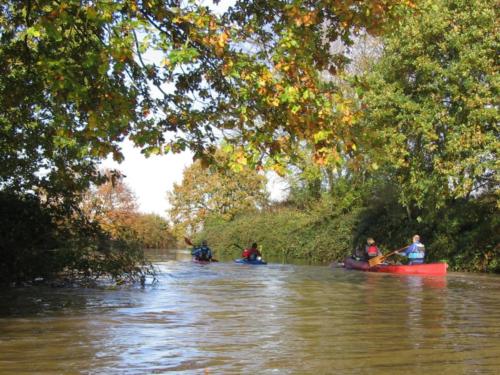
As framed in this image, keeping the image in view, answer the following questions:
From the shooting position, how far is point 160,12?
26.2ft

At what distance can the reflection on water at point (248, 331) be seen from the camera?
6641mm

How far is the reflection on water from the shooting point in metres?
6.64

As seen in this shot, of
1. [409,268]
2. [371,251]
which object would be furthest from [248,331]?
[371,251]

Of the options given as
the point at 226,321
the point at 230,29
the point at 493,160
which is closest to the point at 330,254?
the point at 493,160

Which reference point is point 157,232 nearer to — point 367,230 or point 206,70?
point 367,230

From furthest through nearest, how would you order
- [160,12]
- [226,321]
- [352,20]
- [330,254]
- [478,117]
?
[330,254], [478,117], [226,321], [352,20], [160,12]

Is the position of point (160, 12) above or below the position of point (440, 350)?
above

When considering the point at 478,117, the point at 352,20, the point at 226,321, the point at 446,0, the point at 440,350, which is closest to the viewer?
the point at 440,350

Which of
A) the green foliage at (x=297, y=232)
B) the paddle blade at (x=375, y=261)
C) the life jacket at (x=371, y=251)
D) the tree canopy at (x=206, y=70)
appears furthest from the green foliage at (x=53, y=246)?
the green foliage at (x=297, y=232)

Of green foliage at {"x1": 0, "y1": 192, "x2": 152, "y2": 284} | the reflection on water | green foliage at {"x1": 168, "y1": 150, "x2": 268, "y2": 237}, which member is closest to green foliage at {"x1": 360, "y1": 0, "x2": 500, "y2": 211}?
the reflection on water

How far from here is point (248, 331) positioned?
29.0ft

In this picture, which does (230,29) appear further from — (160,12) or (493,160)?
(493,160)

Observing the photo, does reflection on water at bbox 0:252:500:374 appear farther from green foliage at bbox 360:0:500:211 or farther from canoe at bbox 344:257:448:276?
green foliage at bbox 360:0:500:211

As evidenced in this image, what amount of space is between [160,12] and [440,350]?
5657 millimetres
